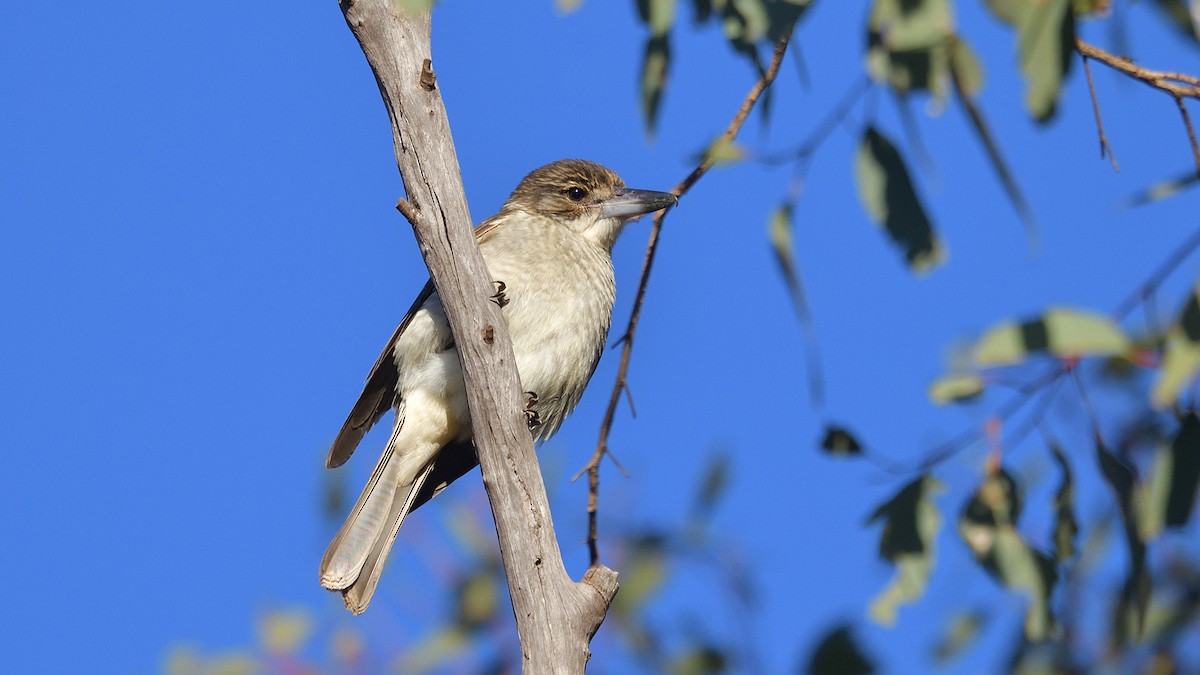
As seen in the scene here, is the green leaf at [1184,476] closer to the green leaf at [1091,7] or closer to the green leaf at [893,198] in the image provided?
the green leaf at [893,198]

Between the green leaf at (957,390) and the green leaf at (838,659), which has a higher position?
the green leaf at (957,390)

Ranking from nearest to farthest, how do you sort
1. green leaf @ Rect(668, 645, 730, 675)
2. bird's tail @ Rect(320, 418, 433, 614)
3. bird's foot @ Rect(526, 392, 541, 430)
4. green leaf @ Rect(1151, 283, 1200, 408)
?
green leaf @ Rect(1151, 283, 1200, 408), green leaf @ Rect(668, 645, 730, 675), bird's tail @ Rect(320, 418, 433, 614), bird's foot @ Rect(526, 392, 541, 430)

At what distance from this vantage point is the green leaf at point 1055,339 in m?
1.69

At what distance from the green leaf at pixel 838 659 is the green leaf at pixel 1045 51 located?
3.12ft

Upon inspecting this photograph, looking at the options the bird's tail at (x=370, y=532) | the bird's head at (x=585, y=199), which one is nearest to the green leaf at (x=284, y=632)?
the bird's tail at (x=370, y=532)

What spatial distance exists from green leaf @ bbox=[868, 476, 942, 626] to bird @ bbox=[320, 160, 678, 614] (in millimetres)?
1123

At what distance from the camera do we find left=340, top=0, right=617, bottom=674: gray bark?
7.43ft

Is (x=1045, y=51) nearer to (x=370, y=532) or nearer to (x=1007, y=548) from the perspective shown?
(x=1007, y=548)

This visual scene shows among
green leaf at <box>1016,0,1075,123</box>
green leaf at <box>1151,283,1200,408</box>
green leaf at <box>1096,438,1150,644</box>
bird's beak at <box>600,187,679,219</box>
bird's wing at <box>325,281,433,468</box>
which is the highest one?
bird's beak at <box>600,187,679,219</box>

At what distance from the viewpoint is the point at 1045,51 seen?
Answer: 1.81 metres

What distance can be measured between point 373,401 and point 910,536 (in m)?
1.70

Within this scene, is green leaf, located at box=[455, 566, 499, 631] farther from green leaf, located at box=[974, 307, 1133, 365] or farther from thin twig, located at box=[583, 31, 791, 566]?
green leaf, located at box=[974, 307, 1133, 365]

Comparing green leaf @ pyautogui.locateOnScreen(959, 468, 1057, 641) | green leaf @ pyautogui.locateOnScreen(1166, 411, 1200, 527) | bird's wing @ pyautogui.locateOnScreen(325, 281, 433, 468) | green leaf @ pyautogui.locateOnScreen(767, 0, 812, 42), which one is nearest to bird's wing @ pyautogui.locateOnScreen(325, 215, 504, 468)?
bird's wing @ pyautogui.locateOnScreen(325, 281, 433, 468)

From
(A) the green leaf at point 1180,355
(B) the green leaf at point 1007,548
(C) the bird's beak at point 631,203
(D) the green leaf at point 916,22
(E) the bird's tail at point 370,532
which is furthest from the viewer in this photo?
(C) the bird's beak at point 631,203
